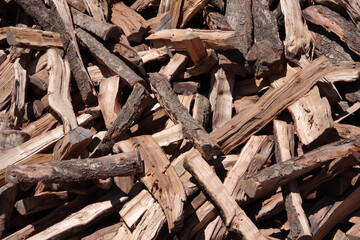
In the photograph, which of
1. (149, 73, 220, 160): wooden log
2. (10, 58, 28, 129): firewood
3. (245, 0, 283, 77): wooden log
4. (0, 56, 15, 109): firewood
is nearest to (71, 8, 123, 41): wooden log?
(149, 73, 220, 160): wooden log

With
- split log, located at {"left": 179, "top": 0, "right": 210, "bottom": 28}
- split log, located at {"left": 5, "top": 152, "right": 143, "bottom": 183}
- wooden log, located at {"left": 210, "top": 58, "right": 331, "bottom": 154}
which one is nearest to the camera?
split log, located at {"left": 5, "top": 152, "right": 143, "bottom": 183}

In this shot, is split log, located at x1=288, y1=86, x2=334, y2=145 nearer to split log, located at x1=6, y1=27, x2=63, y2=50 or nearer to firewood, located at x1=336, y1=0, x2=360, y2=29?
firewood, located at x1=336, y1=0, x2=360, y2=29

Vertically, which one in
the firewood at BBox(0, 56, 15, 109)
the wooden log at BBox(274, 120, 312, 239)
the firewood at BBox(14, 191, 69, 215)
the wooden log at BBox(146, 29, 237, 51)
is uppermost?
the firewood at BBox(0, 56, 15, 109)

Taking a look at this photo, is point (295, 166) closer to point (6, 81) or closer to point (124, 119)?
point (124, 119)

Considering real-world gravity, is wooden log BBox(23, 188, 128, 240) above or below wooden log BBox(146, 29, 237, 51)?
below

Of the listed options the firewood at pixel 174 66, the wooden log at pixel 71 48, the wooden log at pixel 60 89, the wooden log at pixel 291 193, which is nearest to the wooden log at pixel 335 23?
the wooden log at pixel 291 193

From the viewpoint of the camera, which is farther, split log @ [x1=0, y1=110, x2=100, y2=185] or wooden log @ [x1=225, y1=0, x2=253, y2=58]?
wooden log @ [x1=225, y1=0, x2=253, y2=58]

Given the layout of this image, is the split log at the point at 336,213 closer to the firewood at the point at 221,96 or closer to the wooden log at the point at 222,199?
the wooden log at the point at 222,199
